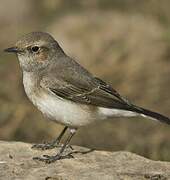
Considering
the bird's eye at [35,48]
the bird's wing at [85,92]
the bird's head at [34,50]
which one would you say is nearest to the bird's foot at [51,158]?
the bird's wing at [85,92]

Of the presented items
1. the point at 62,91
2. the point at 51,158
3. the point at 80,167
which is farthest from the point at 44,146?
the point at 80,167

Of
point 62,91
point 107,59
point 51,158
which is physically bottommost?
point 51,158

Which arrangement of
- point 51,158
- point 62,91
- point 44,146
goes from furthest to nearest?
point 44,146, point 62,91, point 51,158

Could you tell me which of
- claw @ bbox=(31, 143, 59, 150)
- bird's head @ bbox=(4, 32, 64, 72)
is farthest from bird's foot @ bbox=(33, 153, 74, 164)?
bird's head @ bbox=(4, 32, 64, 72)

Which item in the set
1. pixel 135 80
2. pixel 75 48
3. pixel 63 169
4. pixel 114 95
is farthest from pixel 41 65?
Result: pixel 75 48

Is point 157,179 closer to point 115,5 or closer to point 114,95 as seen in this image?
point 114,95

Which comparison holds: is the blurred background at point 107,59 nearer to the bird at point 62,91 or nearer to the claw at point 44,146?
the bird at point 62,91

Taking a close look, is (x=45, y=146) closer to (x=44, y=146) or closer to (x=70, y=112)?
(x=44, y=146)

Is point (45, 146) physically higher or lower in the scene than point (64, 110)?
lower
